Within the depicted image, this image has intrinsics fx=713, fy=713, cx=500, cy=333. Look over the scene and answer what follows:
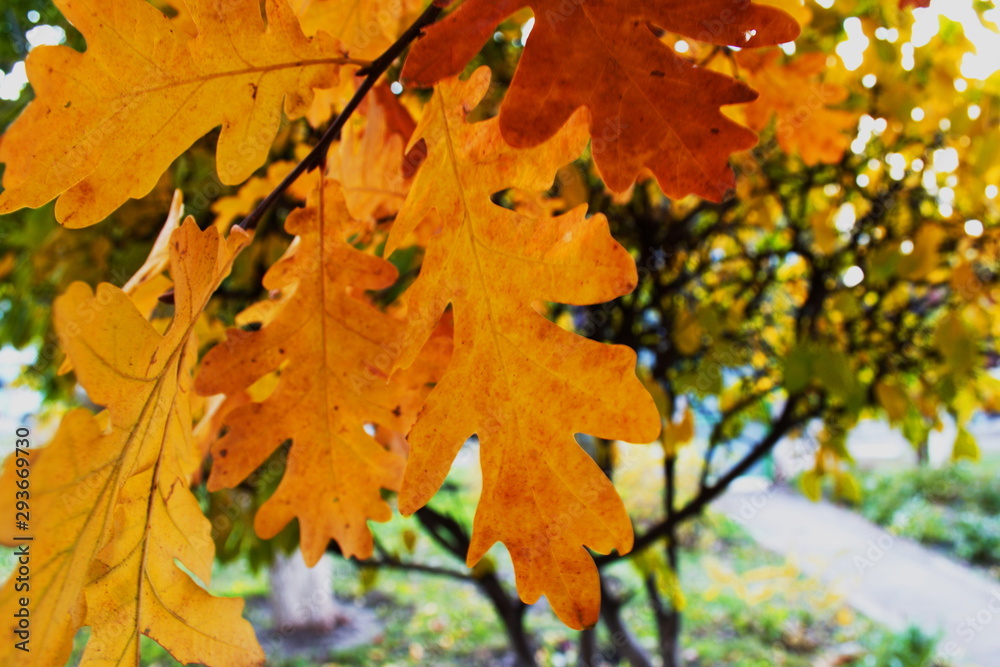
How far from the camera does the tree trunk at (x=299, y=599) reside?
5.67 meters

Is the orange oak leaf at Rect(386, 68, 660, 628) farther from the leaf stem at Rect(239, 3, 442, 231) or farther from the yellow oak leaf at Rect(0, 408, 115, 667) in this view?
the yellow oak leaf at Rect(0, 408, 115, 667)

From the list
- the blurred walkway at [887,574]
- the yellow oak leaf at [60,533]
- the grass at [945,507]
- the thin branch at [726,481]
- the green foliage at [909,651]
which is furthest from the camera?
the grass at [945,507]

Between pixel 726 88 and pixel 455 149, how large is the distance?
0.75 ft

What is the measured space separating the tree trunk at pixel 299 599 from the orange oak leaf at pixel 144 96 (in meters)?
5.36

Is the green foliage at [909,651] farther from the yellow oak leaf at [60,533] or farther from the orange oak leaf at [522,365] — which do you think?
the yellow oak leaf at [60,533]

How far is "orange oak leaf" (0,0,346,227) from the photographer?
0.55 metres

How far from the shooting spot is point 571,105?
56 centimetres

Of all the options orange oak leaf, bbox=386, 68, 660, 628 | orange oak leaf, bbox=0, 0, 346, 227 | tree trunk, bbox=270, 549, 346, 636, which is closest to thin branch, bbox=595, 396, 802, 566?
orange oak leaf, bbox=386, 68, 660, 628

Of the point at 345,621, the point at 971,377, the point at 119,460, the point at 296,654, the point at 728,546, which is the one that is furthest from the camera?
the point at 728,546

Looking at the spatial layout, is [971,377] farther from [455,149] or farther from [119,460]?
[119,460]

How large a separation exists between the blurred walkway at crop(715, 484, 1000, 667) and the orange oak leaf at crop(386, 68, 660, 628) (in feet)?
14.7

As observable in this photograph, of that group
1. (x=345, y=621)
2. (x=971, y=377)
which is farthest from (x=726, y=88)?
(x=345, y=621)

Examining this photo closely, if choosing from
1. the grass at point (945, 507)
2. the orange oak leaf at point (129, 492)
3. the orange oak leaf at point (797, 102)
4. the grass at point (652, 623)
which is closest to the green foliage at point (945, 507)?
the grass at point (945, 507)

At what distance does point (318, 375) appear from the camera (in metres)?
0.76
